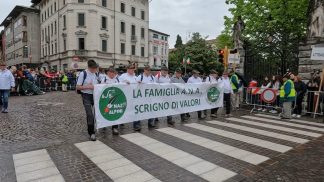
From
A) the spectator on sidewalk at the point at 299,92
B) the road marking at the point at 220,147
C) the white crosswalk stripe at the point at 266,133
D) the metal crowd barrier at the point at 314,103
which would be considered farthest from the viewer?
the spectator on sidewalk at the point at 299,92

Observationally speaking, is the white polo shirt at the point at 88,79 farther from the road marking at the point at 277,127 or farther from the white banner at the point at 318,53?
the white banner at the point at 318,53

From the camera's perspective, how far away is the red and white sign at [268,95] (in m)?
12.9

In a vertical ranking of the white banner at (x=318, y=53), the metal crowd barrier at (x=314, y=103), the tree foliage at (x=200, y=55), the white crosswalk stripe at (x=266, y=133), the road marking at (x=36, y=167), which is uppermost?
the tree foliage at (x=200, y=55)

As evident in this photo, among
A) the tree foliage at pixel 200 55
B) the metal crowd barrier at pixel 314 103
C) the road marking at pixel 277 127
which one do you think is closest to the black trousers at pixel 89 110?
the road marking at pixel 277 127

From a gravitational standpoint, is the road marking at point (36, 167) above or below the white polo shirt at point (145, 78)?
below

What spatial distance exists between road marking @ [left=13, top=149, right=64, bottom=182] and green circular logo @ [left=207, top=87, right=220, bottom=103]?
23.1ft

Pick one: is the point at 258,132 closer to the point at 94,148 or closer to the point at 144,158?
the point at 144,158

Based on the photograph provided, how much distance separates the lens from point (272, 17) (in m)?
25.6

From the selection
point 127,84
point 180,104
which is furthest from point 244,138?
point 127,84

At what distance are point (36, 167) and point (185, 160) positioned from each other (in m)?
2.89

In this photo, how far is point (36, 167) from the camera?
17.7 feet

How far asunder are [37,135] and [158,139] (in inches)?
130

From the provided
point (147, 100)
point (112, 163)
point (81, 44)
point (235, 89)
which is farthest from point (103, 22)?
point (112, 163)

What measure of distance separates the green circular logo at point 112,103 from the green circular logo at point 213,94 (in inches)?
173
